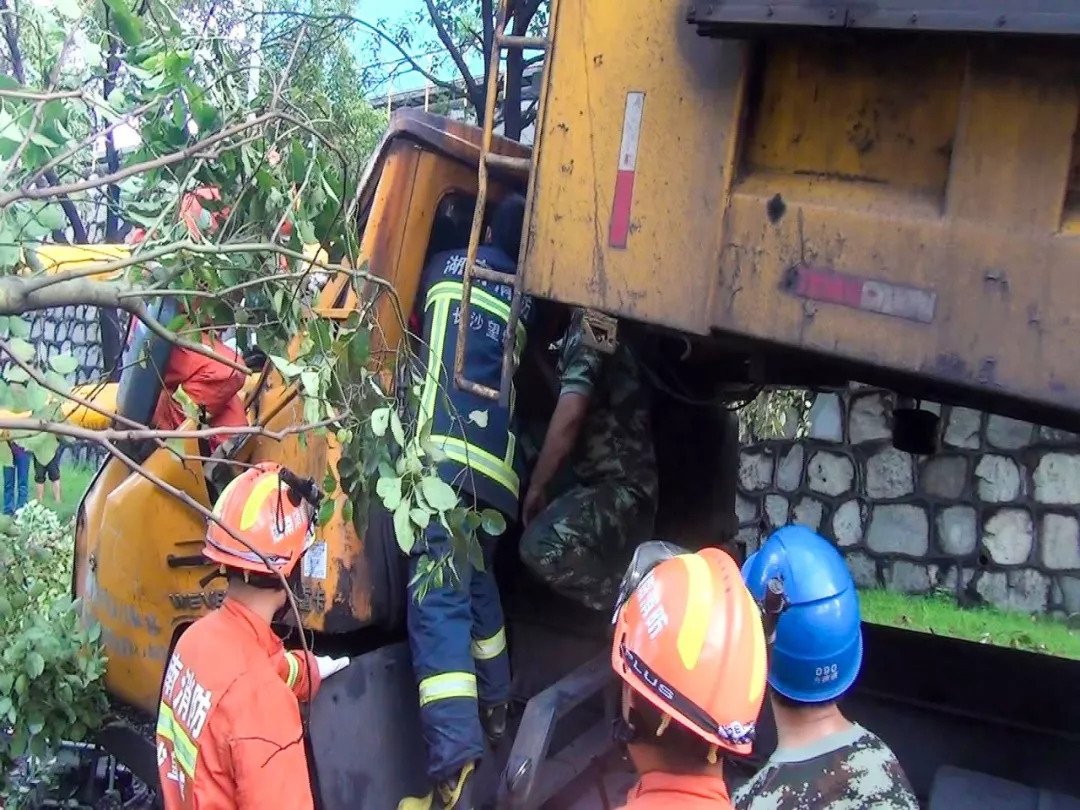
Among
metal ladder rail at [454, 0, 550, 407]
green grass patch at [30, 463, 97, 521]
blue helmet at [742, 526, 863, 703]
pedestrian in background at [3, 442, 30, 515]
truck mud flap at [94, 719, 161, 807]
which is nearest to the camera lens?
blue helmet at [742, 526, 863, 703]

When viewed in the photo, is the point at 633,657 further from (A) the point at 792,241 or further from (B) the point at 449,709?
(B) the point at 449,709

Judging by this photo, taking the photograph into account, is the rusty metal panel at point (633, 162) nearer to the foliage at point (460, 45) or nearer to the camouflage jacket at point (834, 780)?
the camouflage jacket at point (834, 780)

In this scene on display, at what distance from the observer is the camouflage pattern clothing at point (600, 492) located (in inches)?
124

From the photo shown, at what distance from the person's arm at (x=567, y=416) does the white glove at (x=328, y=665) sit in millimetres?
671

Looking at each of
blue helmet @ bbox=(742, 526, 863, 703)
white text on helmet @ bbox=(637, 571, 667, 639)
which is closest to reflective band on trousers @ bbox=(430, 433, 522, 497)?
blue helmet @ bbox=(742, 526, 863, 703)

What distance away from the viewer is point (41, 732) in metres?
3.43

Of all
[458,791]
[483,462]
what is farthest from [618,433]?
[458,791]

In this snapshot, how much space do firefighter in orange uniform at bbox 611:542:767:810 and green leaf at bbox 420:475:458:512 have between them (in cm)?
47

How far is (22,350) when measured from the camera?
5.38ft

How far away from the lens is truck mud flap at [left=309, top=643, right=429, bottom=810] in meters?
2.84

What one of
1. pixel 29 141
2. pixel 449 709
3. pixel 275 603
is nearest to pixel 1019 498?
pixel 449 709

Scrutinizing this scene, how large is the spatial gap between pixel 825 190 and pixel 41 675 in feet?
9.31

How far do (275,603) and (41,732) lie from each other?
53.3 inches

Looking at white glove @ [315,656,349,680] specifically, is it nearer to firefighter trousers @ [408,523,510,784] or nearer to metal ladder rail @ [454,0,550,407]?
firefighter trousers @ [408,523,510,784]
